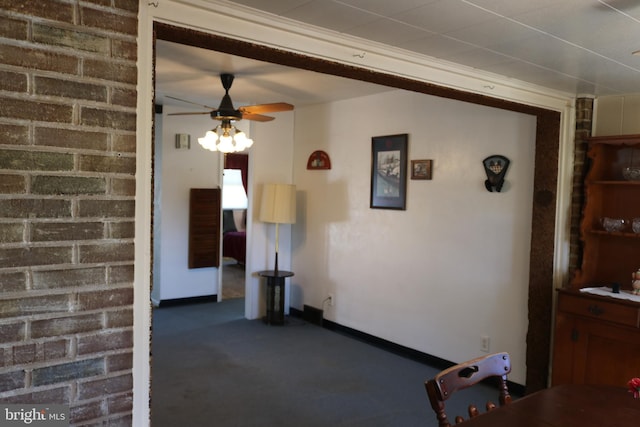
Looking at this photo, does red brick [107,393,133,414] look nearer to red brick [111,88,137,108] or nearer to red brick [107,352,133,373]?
red brick [107,352,133,373]

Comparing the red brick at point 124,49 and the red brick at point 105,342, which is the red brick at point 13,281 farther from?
the red brick at point 124,49

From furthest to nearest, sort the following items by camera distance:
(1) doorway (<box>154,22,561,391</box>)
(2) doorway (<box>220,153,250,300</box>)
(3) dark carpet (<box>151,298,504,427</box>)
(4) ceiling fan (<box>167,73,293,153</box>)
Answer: (2) doorway (<box>220,153,250,300</box>) < (4) ceiling fan (<box>167,73,293,153</box>) < (1) doorway (<box>154,22,561,391</box>) < (3) dark carpet (<box>151,298,504,427</box>)

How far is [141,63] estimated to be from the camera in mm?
1583

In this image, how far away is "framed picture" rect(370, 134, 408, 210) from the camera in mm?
4445

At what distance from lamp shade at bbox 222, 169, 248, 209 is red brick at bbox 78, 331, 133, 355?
8.17 metres

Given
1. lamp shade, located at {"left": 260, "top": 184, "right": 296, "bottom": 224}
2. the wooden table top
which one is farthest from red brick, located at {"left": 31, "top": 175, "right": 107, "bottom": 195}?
lamp shade, located at {"left": 260, "top": 184, "right": 296, "bottom": 224}

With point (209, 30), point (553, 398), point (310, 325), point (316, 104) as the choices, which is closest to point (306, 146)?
point (316, 104)

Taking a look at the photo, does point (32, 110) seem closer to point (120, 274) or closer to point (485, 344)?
point (120, 274)

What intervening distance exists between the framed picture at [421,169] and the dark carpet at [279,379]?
158cm

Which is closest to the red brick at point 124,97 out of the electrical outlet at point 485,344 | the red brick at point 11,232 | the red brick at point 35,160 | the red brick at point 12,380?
the red brick at point 35,160

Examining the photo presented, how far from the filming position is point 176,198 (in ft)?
19.9

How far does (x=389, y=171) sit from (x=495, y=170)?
3.44ft

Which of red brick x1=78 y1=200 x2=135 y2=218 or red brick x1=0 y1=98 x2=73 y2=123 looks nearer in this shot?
red brick x1=0 y1=98 x2=73 y2=123

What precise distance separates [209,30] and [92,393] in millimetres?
1259
